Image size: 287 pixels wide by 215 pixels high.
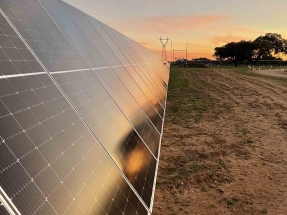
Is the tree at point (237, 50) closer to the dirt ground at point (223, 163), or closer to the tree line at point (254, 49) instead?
the tree line at point (254, 49)

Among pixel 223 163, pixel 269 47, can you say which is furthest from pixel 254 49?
pixel 223 163

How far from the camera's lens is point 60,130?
495 cm

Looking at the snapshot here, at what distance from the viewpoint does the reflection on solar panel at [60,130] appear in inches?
146

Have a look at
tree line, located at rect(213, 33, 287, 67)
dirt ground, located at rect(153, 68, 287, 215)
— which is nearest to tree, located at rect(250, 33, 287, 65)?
tree line, located at rect(213, 33, 287, 67)

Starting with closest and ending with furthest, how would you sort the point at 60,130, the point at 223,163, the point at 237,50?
the point at 60,130
the point at 223,163
the point at 237,50

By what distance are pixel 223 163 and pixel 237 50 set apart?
118 meters

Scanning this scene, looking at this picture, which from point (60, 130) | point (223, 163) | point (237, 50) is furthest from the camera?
point (237, 50)

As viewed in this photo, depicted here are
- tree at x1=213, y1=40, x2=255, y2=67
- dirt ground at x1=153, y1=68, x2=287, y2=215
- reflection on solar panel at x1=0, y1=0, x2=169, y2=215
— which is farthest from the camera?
tree at x1=213, y1=40, x2=255, y2=67

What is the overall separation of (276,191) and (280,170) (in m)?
1.50

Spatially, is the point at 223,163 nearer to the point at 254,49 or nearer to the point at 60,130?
the point at 60,130

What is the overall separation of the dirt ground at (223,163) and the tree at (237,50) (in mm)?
107370

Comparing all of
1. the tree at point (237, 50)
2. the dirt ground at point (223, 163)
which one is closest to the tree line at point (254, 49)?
the tree at point (237, 50)

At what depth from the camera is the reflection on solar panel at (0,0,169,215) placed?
12.2 feet

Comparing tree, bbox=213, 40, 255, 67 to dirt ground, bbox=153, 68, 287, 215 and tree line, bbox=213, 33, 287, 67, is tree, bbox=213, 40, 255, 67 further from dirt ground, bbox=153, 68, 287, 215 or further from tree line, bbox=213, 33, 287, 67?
dirt ground, bbox=153, 68, 287, 215
